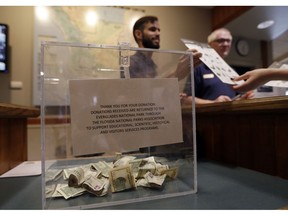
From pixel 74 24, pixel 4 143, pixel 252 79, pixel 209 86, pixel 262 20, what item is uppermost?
pixel 262 20

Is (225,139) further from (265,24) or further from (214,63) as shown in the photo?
(265,24)

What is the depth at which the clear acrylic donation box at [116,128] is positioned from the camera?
1.39ft

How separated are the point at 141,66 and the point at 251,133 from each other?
0.42 metres

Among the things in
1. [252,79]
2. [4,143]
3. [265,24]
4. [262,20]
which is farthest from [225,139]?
[265,24]

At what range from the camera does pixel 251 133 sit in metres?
0.69

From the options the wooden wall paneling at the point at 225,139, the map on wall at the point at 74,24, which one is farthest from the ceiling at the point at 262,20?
the wooden wall paneling at the point at 225,139

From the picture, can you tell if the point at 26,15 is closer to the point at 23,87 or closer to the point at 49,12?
the point at 49,12

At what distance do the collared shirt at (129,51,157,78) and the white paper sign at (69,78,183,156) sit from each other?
0.05 metres

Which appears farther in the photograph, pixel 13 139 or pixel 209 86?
pixel 209 86

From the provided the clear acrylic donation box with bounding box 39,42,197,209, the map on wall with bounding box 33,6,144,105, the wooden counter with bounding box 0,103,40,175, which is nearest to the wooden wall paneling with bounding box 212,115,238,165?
the clear acrylic donation box with bounding box 39,42,197,209

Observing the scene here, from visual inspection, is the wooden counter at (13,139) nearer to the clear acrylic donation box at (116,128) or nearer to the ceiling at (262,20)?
the clear acrylic donation box at (116,128)

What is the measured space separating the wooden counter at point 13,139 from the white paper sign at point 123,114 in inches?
16.3

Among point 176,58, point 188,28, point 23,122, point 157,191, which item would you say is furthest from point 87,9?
point 157,191

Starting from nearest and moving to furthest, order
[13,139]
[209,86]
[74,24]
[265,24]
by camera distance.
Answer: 1. [13,139]
2. [209,86]
3. [74,24]
4. [265,24]
